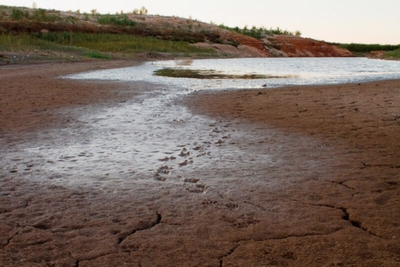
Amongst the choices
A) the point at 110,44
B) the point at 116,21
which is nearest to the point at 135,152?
the point at 110,44

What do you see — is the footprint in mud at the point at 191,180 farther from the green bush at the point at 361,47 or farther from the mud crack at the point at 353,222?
the green bush at the point at 361,47

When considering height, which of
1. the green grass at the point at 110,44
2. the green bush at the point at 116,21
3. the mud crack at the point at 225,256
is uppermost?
the green bush at the point at 116,21

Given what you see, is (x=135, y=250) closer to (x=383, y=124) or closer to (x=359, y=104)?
(x=383, y=124)

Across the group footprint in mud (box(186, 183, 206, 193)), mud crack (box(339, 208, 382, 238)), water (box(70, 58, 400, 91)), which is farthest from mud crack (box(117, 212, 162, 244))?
water (box(70, 58, 400, 91))

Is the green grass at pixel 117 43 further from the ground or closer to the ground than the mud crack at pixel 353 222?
further from the ground

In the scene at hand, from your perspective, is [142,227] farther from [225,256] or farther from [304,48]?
[304,48]

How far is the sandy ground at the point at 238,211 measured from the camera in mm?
2186

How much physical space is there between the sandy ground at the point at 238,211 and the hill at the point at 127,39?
15.1 m

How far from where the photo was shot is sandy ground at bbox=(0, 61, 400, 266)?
219 cm

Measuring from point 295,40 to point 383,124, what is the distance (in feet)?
Answer: 152

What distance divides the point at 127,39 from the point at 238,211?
3291 centimetres

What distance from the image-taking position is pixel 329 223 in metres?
2.56

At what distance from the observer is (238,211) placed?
2.74 meters

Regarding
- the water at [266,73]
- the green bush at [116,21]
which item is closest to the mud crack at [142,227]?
the water at [266,73]
